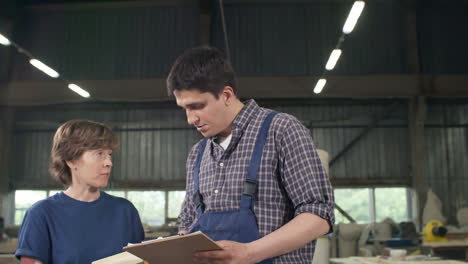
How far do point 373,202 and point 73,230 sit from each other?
12.2 metres

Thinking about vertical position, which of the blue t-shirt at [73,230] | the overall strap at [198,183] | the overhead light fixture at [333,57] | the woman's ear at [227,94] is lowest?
the blue t-shirt at [73,230]

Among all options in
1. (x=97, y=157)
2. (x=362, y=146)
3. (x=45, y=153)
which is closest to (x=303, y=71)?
(x=362, y=146)

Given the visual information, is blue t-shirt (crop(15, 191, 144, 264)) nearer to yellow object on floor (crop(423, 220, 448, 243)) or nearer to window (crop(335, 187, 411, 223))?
yellow object on floor (crop(423, 220, 448, 243))

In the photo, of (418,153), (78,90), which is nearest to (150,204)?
(78,90)

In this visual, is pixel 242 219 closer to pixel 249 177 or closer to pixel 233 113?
pixel 249 177

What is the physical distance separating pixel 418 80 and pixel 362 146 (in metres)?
2.57

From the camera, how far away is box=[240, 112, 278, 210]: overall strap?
59.6 inches

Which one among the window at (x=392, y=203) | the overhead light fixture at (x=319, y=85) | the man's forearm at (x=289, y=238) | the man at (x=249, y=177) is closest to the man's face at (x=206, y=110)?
the man at (x=249, y=177)

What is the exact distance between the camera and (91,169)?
220 cm

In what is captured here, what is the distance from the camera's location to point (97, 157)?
2.22m

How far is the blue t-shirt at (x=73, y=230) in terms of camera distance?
205 cm

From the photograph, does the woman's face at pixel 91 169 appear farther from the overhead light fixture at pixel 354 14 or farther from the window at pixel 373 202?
the window at pixel 373 202

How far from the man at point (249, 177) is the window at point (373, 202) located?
12.0m

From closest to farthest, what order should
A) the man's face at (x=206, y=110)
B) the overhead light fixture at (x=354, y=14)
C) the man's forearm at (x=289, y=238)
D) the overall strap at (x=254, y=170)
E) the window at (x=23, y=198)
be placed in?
1. the man's forearm at (x=289, y=238)
2. the overall strap at (x=254, y=170)
3. the man's face at (x=206, y=110)
4. the overhead light fixture at (x=354, y=14)
5. the window at (x=23, y=198)
